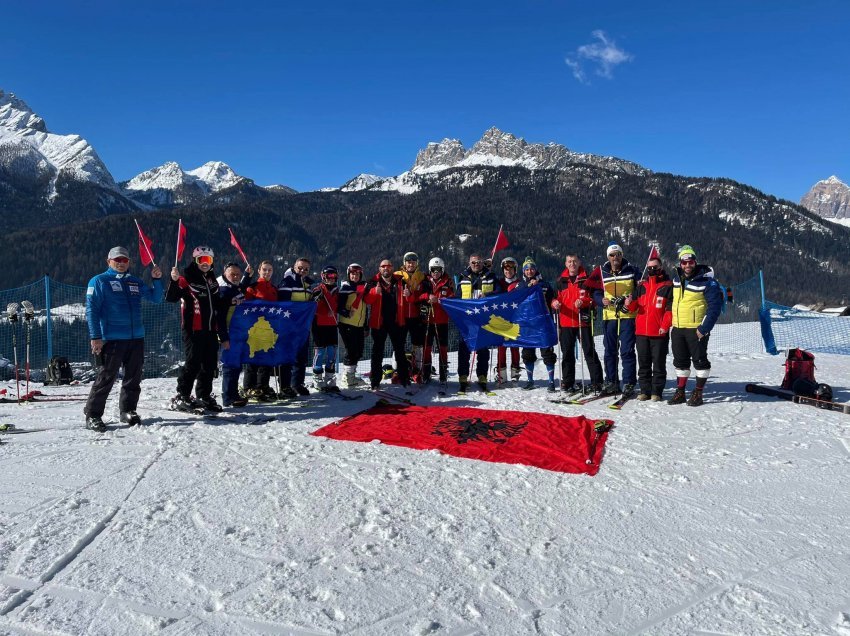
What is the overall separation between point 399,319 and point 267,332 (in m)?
2.05

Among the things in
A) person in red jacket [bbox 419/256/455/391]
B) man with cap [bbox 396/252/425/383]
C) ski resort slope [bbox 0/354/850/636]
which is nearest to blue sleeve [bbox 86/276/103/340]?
ski resort slope [bbox 0/354/850/636]

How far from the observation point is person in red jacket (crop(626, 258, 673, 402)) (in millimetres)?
6777

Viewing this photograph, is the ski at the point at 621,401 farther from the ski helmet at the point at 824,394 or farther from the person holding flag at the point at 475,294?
the ski helmet at the point at 824,394

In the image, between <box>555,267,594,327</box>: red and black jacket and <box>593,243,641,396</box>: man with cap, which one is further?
<box>555,267,594,327</box>: red and black jacket

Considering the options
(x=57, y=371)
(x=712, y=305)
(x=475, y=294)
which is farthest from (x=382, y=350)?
(x=57, y=371)

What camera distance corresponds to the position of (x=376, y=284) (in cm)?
805

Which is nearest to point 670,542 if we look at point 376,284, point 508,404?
point 508,404

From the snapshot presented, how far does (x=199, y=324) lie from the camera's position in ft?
21.1

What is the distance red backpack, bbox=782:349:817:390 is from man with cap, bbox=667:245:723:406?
1464 mm

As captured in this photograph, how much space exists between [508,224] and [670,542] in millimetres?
190710

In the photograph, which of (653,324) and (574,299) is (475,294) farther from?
(653,324)

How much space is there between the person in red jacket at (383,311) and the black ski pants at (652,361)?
3560 millimetres

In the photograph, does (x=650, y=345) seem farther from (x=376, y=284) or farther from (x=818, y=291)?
(x=818, y=291)

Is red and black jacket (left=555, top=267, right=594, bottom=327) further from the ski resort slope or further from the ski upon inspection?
the ski resort slope
